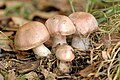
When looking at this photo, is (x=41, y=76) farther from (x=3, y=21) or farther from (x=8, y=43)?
(x=3, y=21)

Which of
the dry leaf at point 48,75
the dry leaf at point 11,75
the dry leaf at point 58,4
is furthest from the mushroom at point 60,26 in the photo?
the dry leaf at point 58,4

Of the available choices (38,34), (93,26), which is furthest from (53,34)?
(93,26)

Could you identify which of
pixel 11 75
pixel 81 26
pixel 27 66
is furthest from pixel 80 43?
pixel 11 75

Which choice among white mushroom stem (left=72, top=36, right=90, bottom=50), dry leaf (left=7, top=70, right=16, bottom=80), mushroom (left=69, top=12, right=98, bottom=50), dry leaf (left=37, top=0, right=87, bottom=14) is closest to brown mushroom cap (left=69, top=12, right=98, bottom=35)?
mushroom (left=69, top=12, right=98, bottom=50)

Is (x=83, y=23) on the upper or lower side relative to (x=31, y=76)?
upper

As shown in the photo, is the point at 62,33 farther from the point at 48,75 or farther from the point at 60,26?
the point at 48,75

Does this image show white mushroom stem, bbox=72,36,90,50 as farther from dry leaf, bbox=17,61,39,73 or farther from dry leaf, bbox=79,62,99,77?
dry leaf, bbox=17,61,39,73

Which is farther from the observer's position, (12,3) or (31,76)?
(12,3)

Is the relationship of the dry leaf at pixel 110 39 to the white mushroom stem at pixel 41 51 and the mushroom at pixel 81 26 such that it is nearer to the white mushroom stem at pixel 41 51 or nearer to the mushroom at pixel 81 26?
the mushroom at pixel 81 26
